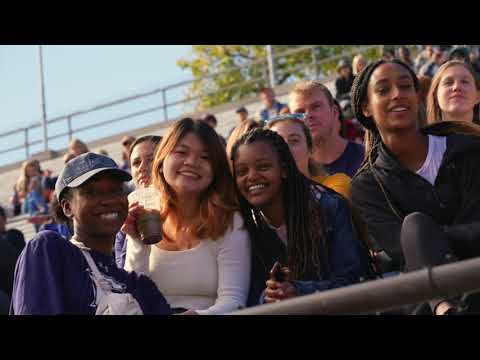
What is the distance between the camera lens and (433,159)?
4.44 meters

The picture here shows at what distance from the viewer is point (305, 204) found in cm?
459

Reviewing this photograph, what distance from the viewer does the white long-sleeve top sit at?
14.6 feet

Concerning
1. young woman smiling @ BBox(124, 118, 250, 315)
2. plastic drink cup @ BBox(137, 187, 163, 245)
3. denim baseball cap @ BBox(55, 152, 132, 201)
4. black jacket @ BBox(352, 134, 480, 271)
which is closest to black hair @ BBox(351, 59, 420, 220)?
black jacket @ BBox(352, 134, 480, 271)

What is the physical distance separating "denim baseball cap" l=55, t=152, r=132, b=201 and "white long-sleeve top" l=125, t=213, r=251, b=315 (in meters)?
0.55

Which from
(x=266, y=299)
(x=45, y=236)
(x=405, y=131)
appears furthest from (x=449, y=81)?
(x=45, y=236)

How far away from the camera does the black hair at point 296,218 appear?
4.43 metres

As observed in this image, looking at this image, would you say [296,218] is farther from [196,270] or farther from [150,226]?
[150,226]

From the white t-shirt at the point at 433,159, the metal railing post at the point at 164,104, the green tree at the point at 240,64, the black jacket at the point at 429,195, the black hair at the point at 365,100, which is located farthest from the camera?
the green tree at the point at 240,64

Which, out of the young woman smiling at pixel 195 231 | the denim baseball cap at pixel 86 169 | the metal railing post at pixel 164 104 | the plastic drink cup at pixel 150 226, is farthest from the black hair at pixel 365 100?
the metal railing post at pixel 164 104

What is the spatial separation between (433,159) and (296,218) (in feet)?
2.15

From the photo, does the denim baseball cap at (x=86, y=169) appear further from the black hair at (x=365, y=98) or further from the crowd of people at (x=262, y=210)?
the black hair at (x=365, y=98)

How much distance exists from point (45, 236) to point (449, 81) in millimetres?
2954

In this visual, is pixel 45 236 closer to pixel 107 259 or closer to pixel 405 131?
pixel 107 259

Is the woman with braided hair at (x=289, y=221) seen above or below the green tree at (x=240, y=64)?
below
